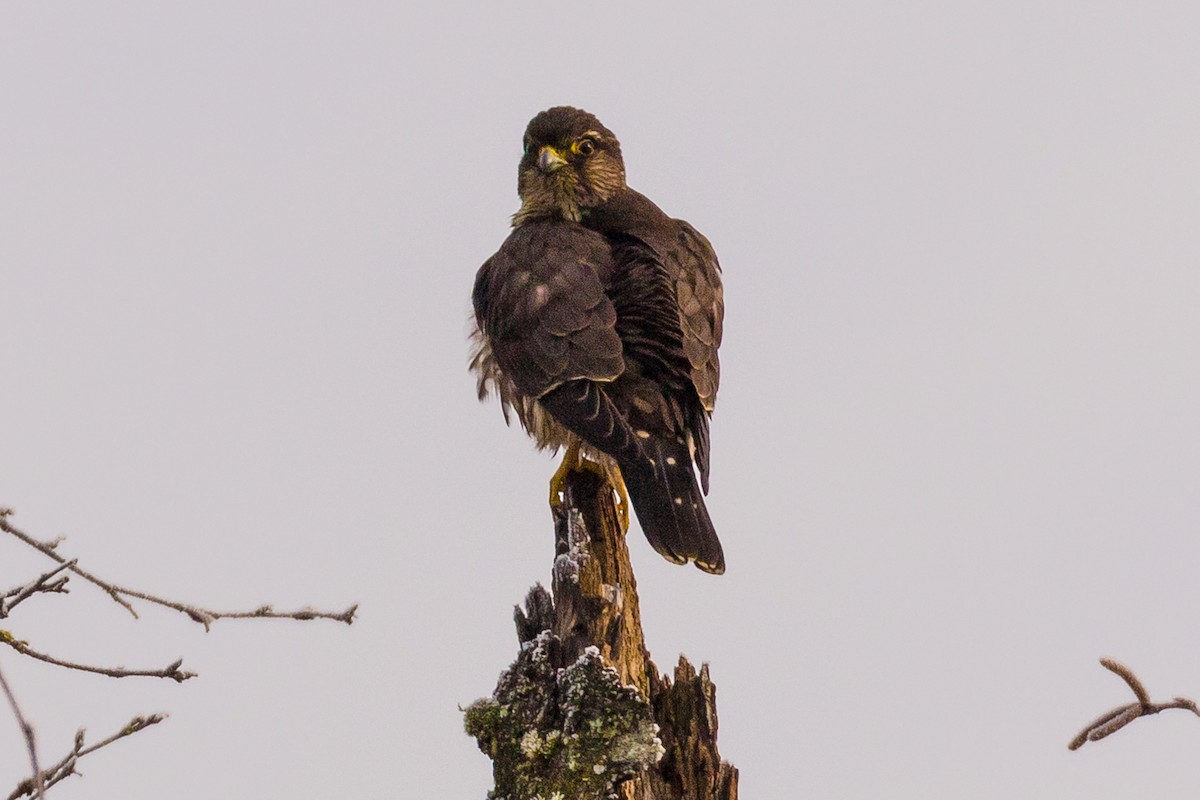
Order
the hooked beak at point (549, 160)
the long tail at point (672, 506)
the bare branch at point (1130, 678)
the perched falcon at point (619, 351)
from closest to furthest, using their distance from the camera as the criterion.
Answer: the bare branch at point (1130, 678), the long tail at point (672, 506), the perched falcon at point (619, 351), the hooked beak at point (549, 160)

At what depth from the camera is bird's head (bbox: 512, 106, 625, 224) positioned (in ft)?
21.0

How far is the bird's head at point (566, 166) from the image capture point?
6.41 meters

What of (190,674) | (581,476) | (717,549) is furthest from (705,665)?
(581,476)

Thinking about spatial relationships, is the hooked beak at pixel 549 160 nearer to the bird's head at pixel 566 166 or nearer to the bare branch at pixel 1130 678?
the bird's head at pixel 566 166

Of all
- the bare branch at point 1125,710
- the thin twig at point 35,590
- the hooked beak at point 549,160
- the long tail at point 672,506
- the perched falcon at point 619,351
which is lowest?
the bare branch at point 1125,710

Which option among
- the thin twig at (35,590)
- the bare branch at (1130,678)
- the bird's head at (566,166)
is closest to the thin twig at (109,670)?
the thin twig at (35,590)

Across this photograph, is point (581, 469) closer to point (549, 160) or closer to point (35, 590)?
point (549, 160)

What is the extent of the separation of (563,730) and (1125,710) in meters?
1.94

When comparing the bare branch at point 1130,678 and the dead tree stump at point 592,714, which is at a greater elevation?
the dead tree stump at point 592,714

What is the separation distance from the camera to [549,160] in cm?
639

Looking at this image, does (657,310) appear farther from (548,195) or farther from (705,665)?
(705,665)

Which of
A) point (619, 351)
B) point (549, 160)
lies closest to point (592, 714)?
point (619, 351)

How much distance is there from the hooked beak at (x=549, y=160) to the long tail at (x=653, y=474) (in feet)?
4.73

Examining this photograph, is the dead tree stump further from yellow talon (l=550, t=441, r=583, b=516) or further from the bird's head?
the bird's head
